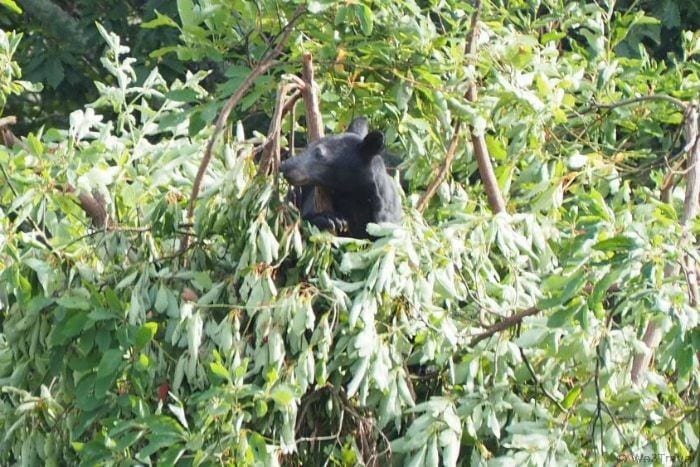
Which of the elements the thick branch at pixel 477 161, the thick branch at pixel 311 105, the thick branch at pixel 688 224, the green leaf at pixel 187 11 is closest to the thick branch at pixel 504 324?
the thick branch at pixel 688 224

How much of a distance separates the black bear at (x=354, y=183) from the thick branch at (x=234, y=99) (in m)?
0.38

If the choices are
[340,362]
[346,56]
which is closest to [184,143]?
[346,56]

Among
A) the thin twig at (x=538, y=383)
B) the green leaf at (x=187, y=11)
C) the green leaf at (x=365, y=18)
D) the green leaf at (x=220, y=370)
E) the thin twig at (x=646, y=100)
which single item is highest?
the green leaf at (x=365, y=18)

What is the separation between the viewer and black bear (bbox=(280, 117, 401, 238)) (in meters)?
4.63

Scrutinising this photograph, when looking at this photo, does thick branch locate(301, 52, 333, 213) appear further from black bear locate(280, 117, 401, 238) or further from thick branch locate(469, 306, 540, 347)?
thick branch locate(469, 306, 540, 347)

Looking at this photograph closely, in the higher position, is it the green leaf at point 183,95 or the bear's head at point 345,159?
the green leaf at point 183,95

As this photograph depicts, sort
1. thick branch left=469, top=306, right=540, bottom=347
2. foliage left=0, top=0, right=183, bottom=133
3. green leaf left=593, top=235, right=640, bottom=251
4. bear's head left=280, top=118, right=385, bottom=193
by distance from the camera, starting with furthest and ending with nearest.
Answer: foliage left=0, top=0, right=183, bottom=133 → bear's head left=280, top=118, right=385, bottom=193 → thick branch left=469, top=306, right=540, bottom=347 → green leaf left=593, top=235, right=640, bottom=251

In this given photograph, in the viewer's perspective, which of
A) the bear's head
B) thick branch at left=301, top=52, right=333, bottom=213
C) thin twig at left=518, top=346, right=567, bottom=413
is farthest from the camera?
the bear's head

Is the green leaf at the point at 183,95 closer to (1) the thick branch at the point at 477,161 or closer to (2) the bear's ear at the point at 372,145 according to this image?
(2) the bear's ear at the point at 372,145

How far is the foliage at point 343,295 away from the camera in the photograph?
3736 mm

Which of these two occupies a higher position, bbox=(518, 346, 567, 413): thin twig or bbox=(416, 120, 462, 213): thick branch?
bbox=(416, 120, 462, 213): thick branch

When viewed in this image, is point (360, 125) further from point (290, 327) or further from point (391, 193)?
point (290, 327)

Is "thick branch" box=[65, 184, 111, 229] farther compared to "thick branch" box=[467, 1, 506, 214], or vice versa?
"thick branch" box=[467, 1, 506, 214]

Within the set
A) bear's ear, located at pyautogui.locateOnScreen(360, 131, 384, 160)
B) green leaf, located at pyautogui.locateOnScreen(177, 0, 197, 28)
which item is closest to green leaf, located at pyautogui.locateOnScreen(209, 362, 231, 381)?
green leaf, located at pyautogui.locateOnScreen(177, 0, 197, 28)
